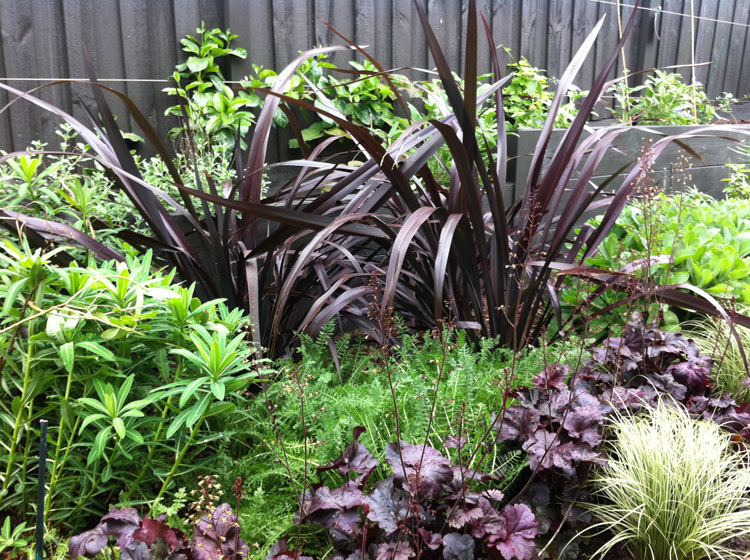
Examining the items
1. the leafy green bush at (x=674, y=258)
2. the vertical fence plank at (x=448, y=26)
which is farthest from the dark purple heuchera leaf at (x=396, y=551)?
the vertical fence plank at (x=448, y=26)

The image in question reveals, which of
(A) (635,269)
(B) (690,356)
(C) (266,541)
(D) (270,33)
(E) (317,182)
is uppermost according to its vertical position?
(D) (270,33)

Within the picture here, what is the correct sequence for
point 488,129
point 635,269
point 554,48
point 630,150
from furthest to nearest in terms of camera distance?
point 554,48, point 630,150, point 488,129, point 635,269

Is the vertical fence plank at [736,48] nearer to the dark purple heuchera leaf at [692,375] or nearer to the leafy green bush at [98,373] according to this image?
the dark purple heuchera leaf at [692,375]

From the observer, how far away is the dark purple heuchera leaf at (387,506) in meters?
1.16

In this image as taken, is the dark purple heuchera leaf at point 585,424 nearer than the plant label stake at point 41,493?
No

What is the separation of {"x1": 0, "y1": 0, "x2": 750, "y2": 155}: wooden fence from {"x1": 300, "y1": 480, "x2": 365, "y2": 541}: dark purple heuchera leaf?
5.82 ft

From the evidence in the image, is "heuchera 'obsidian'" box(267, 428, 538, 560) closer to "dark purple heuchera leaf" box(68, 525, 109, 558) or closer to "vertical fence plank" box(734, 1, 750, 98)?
"dark purple heuchera leaf" box(68, 525, 109, 558)

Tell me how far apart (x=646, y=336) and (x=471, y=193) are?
0.76m

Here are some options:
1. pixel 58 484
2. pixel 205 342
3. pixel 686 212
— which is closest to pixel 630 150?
pixel 686 212

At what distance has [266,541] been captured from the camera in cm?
128

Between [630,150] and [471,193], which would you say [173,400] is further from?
[630,150]

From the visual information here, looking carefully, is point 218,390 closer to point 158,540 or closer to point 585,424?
point 158,540

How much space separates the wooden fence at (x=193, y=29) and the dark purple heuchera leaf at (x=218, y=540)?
174 centimetres

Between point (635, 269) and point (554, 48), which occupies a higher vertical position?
point (554, 48)
